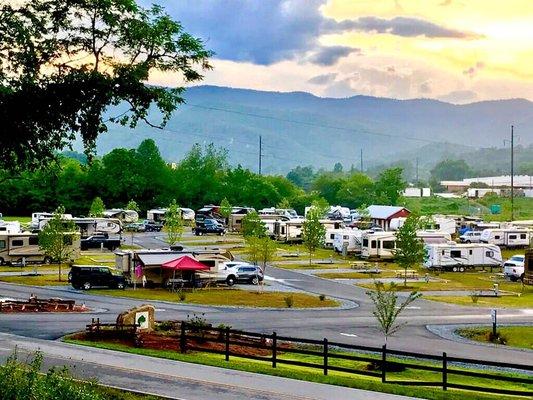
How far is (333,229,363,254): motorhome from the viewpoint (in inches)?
3027

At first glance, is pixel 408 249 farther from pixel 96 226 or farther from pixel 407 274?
Answer: pixel 96 226

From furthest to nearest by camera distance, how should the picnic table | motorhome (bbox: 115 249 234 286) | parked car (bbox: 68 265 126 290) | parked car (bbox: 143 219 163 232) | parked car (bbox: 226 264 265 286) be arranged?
parked car (bbox: 143 219 163 232), the picnic table, parked car (bbox: 226 264 265 286), motorhome (bbox: 115 249 234 286), parked car (bbox: 68 265 126 290)

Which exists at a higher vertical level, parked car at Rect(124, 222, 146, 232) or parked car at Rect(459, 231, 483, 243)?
parked car at Rect(124, 222, 146, 232)

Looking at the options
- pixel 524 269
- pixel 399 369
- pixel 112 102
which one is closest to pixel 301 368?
pixel 399 369

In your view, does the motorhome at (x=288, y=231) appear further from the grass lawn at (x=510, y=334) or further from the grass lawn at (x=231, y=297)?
the grass lawn at (x=510, y=334)

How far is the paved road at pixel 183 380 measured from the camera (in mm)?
A: 20375

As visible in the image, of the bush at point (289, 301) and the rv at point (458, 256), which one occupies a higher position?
the rv at point (458, 256)

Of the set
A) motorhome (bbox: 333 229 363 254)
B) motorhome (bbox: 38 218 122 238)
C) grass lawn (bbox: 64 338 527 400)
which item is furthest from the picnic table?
motorhome (bbox: 38 218 122 238)

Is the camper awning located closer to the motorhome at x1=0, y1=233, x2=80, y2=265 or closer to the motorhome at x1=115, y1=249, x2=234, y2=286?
the motorhome at x1=115, y1=249, x2=234, y2=286

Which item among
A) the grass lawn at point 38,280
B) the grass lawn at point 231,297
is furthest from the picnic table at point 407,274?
the grass lawn at point 38,280

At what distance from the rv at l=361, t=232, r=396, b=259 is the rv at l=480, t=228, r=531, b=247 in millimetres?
15415

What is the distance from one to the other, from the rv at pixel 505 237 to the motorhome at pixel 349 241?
1566cm

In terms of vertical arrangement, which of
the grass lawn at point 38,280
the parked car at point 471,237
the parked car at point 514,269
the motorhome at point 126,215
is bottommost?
the grass lawn at point 38,280

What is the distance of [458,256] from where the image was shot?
223ft
